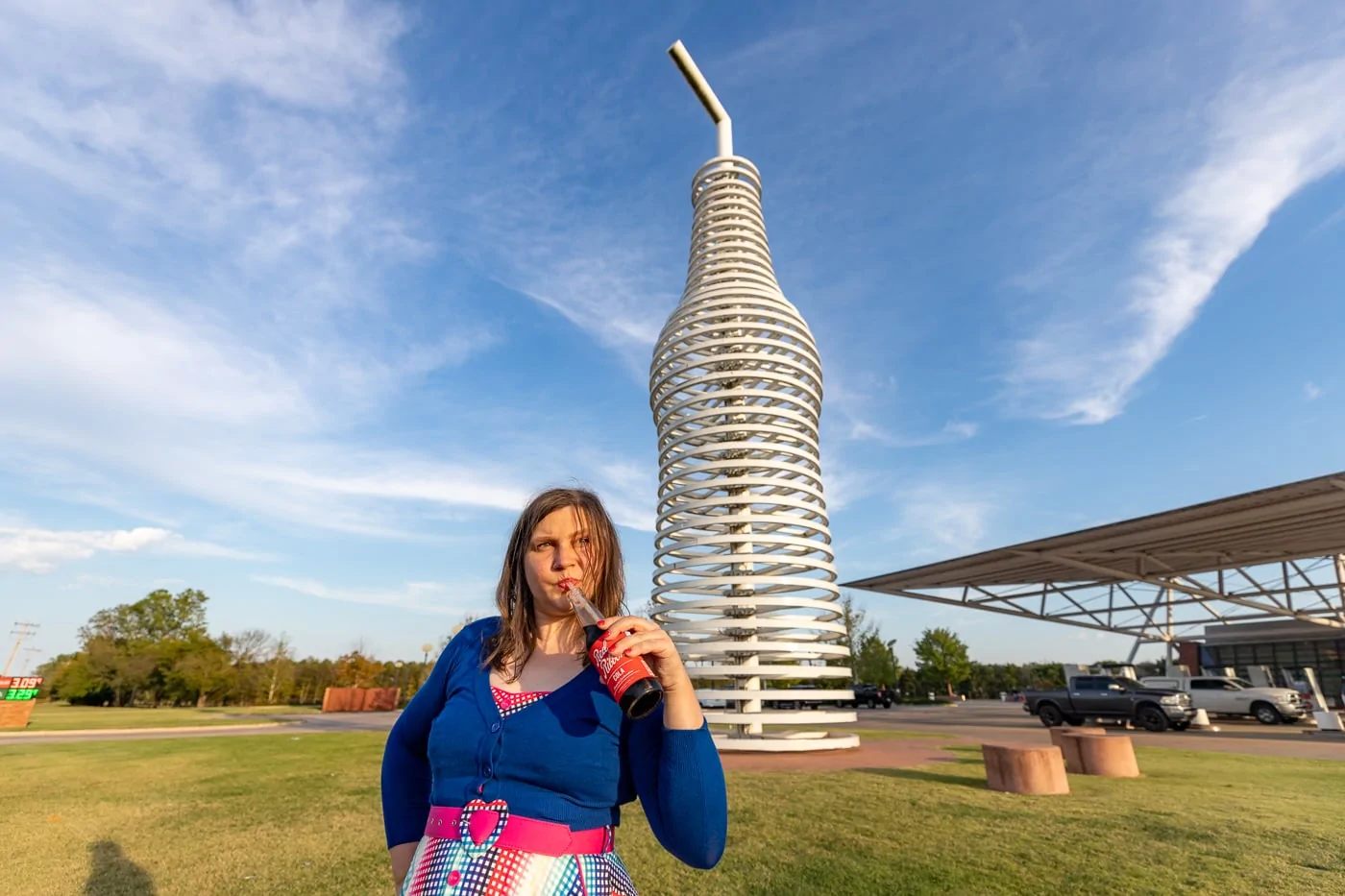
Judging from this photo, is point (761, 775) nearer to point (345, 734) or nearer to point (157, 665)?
point (345, 734)

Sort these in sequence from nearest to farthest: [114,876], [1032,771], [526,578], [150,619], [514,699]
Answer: [514,699], [526,578], [114,876], [1032,771], [150,619]

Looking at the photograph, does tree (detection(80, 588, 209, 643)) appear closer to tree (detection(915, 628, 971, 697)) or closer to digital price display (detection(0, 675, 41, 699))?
digital price display (detection(0, 675, 41, 699))

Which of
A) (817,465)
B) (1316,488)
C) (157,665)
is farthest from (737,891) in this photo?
(157,665)

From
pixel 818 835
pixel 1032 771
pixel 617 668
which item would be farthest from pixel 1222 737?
pixel 617 668

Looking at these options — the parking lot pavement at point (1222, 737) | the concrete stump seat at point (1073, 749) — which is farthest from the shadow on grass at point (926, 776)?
the parking lot pavement at point (1222, 737)

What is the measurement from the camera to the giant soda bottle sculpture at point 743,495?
13.0 meters

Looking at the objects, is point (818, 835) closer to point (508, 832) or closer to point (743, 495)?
point (508, 832)

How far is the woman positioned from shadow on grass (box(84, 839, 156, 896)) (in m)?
4.19

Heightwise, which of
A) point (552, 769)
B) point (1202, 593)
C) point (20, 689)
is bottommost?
point (552, 769)

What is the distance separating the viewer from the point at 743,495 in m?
14.0

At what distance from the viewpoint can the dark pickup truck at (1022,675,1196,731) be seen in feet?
58.2

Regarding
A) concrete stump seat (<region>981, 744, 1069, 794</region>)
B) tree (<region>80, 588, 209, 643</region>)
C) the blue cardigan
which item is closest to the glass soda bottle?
the blue cardigan

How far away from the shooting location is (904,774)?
9320 millimetres

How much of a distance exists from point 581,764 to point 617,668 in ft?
0.81
